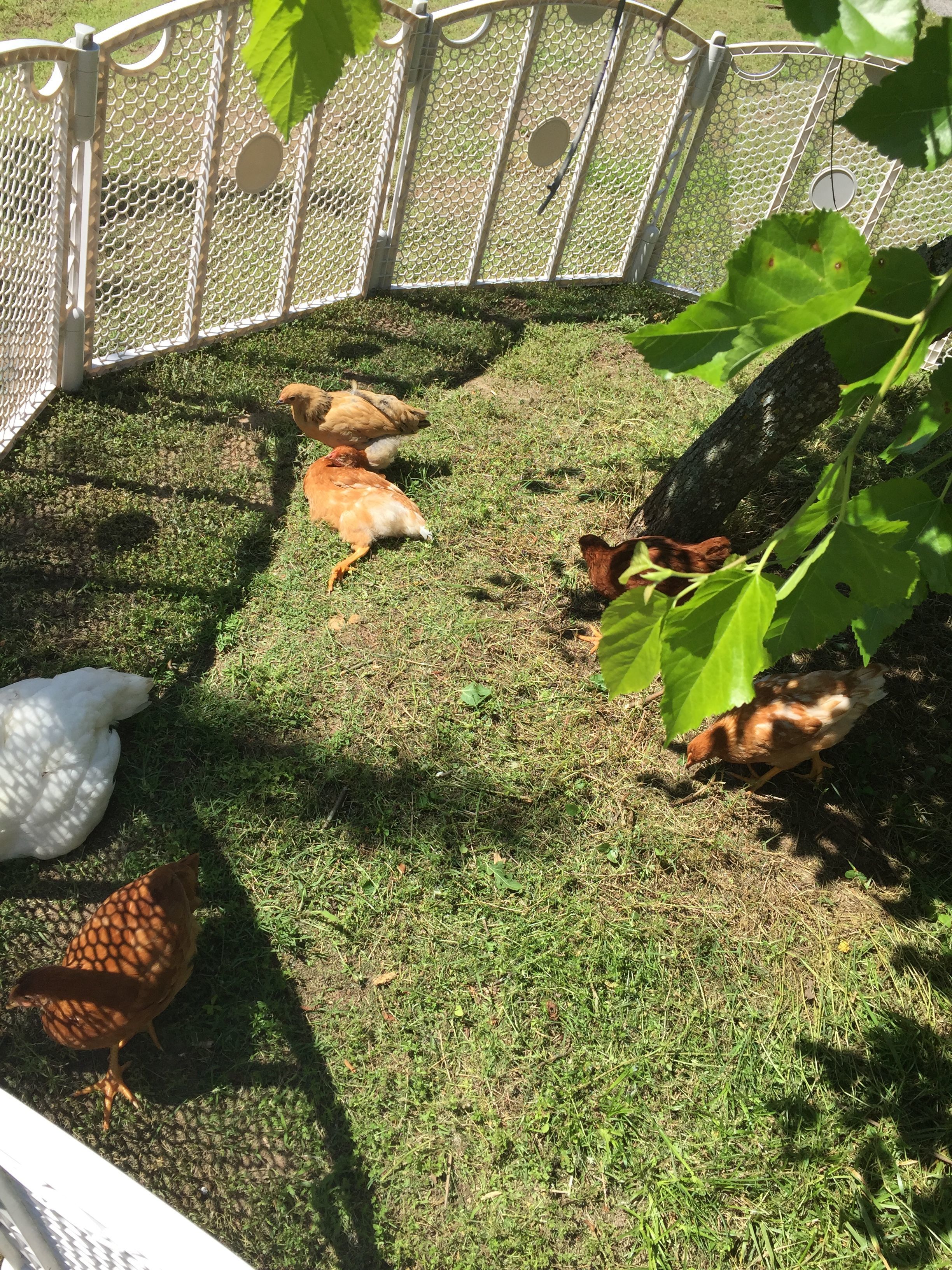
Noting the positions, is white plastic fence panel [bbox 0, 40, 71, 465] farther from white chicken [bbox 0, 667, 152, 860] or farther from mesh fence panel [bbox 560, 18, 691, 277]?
mesh fence panel [bbox 560, 18, 691, 277]

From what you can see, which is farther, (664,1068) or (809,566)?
(664,1068)

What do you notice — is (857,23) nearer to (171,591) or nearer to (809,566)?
(809,566)

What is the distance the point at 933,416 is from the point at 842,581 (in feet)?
1.29

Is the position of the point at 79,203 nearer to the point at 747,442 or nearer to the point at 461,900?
the point at 747,442

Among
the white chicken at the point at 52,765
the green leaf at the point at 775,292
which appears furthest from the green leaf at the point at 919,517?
the white chicken at the point at 52,765

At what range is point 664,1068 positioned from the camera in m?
3.30

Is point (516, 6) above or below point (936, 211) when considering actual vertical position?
above

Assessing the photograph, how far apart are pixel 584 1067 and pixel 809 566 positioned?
2.84 m

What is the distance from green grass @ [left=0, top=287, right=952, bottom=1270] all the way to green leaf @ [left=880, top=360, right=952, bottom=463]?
2.81m

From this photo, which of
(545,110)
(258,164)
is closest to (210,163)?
(258,164)

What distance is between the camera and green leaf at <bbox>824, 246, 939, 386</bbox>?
101 centimetres

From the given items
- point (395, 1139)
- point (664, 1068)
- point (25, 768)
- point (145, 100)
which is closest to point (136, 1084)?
point (395, 1139)

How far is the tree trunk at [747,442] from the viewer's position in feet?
12.5

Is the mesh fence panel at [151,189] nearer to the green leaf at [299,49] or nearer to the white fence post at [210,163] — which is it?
the white fence post at [210,163]
